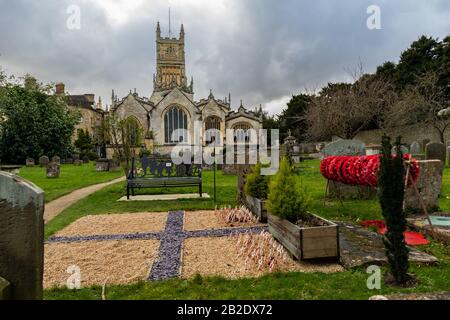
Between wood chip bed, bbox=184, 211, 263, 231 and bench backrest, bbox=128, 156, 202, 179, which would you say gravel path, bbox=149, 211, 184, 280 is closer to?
wood chip bed, bbox=184, 211, 263, 231

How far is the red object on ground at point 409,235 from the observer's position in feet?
16.5

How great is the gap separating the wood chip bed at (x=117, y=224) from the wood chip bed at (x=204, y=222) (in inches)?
21.8

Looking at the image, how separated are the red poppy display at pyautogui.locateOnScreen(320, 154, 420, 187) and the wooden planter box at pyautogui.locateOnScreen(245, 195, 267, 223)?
202 cm

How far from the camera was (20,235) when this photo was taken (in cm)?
259

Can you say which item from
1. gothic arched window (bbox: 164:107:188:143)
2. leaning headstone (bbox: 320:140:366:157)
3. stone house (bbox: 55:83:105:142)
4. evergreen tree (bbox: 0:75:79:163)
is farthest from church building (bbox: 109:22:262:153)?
leaning headstone (bbox: 320:140:366:157)

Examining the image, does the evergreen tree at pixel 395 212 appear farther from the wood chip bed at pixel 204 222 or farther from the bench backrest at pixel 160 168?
the bench backrest at pixel 160 168

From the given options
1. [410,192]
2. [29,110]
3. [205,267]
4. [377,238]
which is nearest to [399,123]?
[410,192]


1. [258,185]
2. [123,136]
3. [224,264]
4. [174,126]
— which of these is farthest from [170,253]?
[174,126]

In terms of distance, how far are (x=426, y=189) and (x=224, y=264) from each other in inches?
186

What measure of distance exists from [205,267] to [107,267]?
136 centimetres

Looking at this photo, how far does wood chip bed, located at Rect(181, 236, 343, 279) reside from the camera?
409 cm

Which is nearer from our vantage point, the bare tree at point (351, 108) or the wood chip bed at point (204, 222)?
the wood chip bed at point (204, 222)

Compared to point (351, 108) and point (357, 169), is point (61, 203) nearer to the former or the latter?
point (357, 169)

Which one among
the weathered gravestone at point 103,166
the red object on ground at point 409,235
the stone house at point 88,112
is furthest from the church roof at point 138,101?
the red object on ground at point 409,235
